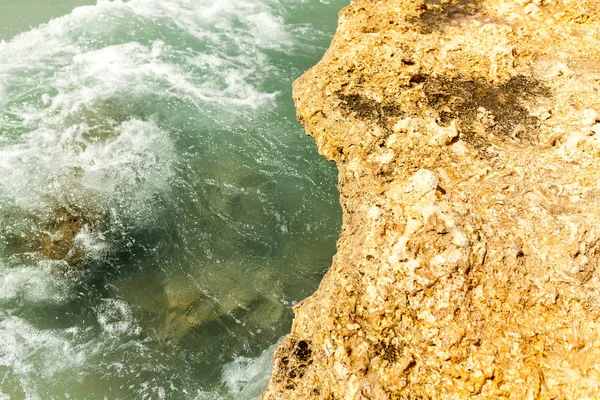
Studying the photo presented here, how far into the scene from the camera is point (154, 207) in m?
7.54

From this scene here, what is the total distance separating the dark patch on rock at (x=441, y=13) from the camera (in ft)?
20.8

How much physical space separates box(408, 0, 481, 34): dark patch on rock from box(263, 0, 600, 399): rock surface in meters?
0.38

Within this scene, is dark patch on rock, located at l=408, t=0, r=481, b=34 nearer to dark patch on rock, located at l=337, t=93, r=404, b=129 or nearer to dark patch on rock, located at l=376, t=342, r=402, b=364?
dark patch on rock, located at l=337, t=93, r=404, b=129

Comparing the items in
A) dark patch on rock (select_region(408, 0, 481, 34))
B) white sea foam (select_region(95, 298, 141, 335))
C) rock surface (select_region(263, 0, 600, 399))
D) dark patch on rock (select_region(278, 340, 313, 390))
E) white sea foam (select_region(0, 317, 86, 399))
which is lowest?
white sea foam (select_region(0, 317, 86, 399))

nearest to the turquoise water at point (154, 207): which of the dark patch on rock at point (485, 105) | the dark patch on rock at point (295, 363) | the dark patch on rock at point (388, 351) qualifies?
the dark patch on rock at point (295, 363)

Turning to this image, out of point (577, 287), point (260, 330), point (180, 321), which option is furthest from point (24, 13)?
point (577, 287)

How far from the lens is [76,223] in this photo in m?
7.31

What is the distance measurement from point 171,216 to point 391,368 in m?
5.14

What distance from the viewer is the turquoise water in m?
6.01

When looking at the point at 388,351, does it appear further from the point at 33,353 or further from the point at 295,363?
the point at 33,353

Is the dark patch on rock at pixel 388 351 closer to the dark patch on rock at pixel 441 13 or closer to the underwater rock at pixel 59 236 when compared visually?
the dark patch on rock at pixel 441 13

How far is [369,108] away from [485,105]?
1.51m

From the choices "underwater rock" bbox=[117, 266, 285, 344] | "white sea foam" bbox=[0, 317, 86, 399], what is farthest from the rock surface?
"white sea foam" bbox=[0, 317, 86, 399]

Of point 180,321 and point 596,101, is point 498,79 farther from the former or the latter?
point 180,321
